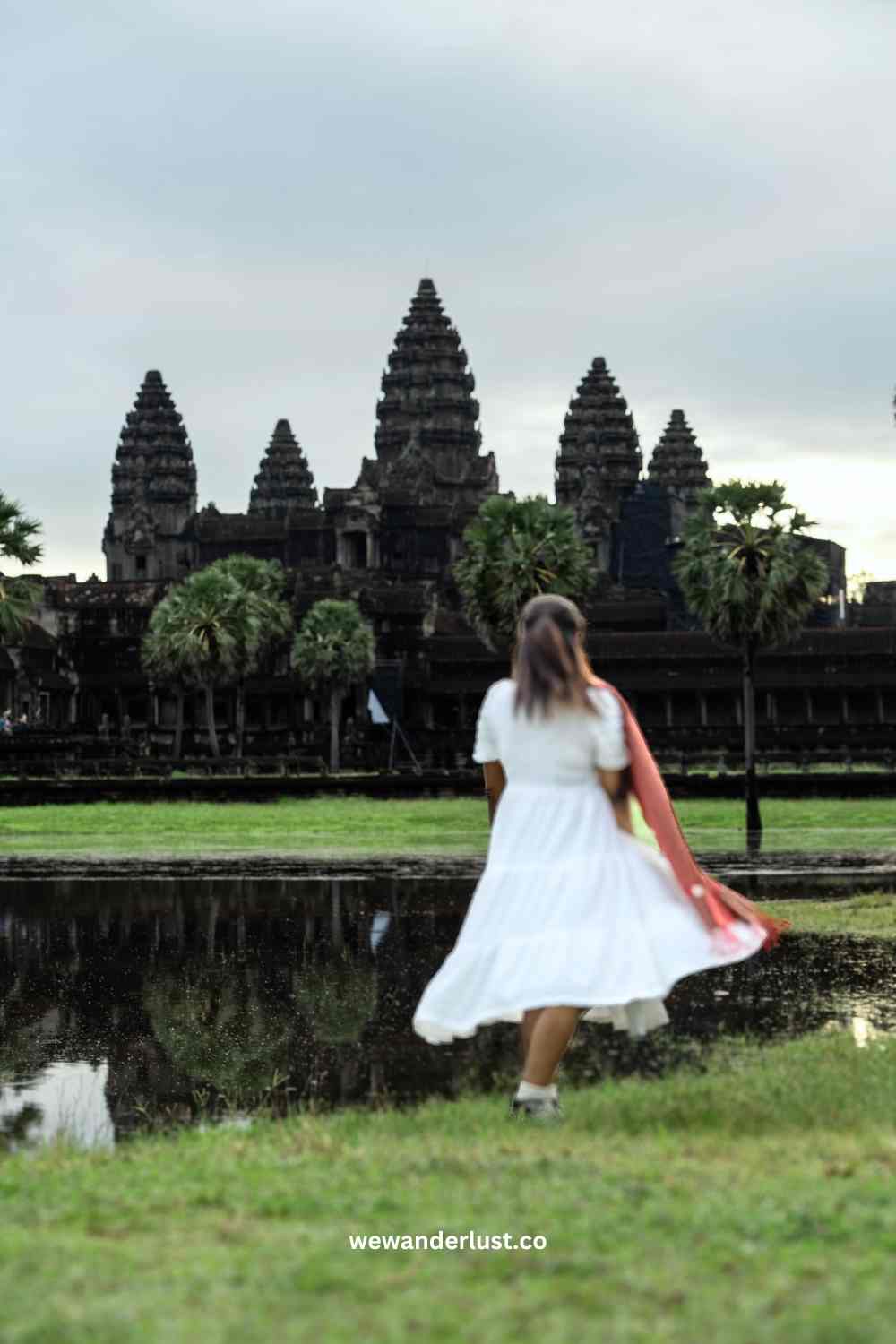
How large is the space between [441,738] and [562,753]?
72.9 meters

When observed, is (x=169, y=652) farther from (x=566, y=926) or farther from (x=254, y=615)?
(x=566, y=926)

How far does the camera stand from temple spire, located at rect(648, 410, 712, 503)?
135750mm

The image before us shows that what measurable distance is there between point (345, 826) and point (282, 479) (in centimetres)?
9868

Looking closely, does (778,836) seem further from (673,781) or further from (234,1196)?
(234,1196)

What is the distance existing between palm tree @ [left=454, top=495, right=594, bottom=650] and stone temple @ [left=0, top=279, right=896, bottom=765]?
15842mm

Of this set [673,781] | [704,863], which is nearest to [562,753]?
[704,863]

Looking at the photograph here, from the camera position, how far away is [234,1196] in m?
6.68

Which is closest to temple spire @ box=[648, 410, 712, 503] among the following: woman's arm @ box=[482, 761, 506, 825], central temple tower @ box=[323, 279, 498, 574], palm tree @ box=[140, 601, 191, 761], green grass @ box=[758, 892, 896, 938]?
central temple tower @ box=[323, 279, 498, 574]

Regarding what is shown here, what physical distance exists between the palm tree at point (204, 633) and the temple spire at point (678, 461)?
62.3 meters

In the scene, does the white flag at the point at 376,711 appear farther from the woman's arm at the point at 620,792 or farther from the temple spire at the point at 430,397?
the woman's arm at the point at 620,792

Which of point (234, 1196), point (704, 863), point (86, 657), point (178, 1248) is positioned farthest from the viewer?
point (86, 657)

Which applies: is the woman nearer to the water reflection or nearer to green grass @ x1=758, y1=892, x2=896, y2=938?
the water reflection

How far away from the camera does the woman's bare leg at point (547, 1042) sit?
809cm

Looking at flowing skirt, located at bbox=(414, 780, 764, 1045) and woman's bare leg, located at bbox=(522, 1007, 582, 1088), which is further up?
flowing skirt, located at bbox=(414, 780, 764, 1045)
